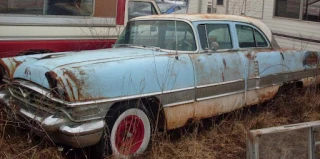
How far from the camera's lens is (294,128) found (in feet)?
11.5

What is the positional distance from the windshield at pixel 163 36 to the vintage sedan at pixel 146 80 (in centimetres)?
1

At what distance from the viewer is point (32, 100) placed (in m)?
3.95

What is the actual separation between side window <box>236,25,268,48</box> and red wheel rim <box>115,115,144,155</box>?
6.47 ft

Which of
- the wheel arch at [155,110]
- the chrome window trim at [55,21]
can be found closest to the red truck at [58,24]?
the chrome window trim at [55,21]

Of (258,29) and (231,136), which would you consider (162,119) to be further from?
(258,29)

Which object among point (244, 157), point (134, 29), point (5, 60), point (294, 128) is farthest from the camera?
point (134, 29)

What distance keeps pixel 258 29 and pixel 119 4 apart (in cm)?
246

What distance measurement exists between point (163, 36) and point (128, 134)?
144cm

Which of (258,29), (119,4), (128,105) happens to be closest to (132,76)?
(128,105)

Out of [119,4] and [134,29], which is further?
Result: [119,4]

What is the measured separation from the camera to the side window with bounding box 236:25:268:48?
5312 mm

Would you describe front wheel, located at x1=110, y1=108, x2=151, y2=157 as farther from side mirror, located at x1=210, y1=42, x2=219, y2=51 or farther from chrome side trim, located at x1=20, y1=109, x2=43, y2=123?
side mirror, located at x1=210, y1=42, x2=219, y2=51

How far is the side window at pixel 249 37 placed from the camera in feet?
17.4

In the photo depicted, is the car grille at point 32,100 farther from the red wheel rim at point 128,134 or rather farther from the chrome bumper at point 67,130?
the red wheel rim at point 128,134
